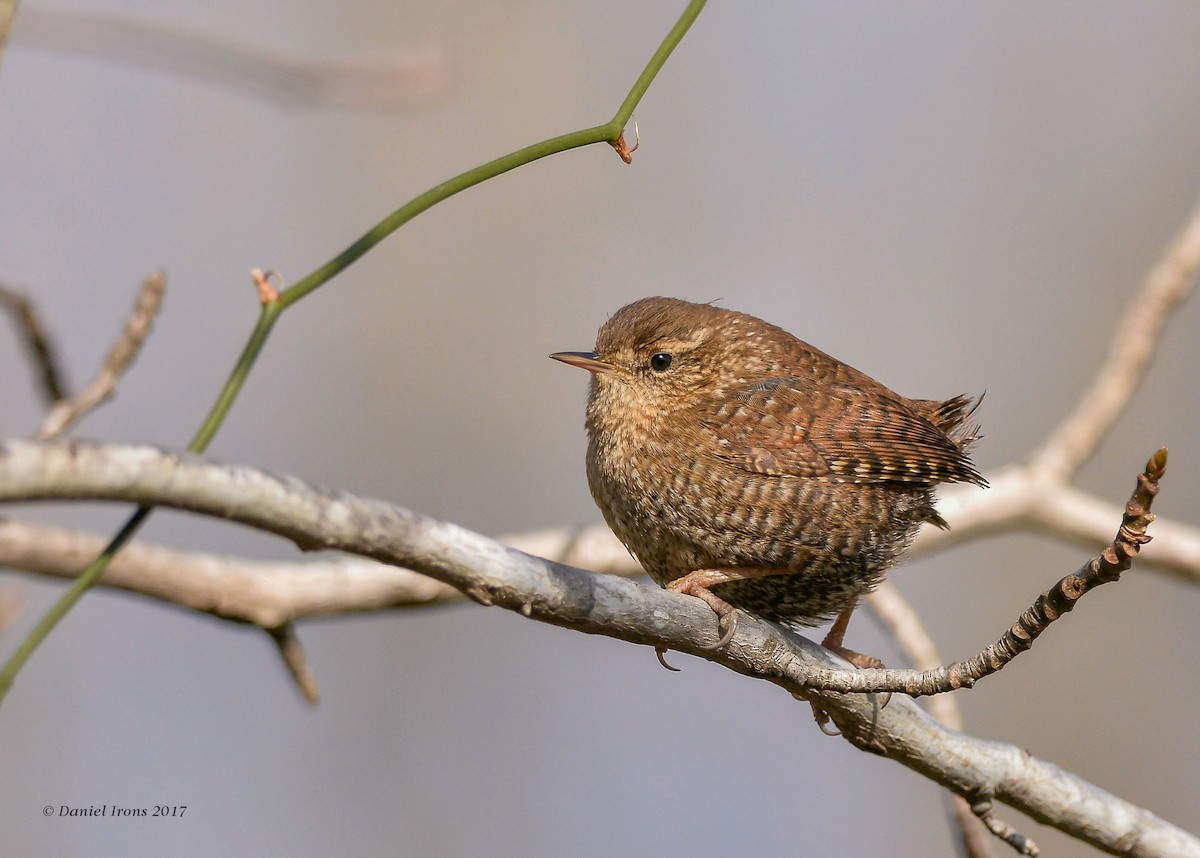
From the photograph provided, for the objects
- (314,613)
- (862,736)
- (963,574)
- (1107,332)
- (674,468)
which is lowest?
(862,736)

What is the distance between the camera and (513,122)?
747 centimetres

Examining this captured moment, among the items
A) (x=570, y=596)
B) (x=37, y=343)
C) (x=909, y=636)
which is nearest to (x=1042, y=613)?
(x=570, y=596)

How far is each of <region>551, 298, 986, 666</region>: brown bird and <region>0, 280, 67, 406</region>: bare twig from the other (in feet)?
4.69

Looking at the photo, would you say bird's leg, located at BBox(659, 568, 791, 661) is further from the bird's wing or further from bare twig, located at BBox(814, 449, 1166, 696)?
bare twig, located at BBox(814, 449, 1166, 696)

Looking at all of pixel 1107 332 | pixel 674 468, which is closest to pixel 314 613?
pixel 674 468

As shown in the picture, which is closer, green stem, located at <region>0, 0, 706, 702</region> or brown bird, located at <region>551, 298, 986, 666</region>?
green stem, located at <region>0, 0, 706, 702</region>

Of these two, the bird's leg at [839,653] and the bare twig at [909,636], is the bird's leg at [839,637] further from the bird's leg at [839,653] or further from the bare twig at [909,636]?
the bare twig at [909,636]

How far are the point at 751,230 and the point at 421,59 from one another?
4.10 metres

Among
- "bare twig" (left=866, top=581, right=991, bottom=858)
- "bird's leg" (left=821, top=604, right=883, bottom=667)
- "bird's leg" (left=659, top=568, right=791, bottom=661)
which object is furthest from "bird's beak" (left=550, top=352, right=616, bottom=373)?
"bare twig" (left=866, top=581, right=991, bottom=858)

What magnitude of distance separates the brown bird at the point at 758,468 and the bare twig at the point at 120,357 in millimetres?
1338

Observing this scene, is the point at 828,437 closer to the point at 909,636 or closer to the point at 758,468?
the point at 758,468

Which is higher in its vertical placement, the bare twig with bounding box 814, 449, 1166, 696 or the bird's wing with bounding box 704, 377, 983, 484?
the bird's wing with bounding box 704, 377, 983, 484

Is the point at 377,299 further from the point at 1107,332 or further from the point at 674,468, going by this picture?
Answer: the point at 1107,332

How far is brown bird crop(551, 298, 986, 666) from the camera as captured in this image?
10.8ft
